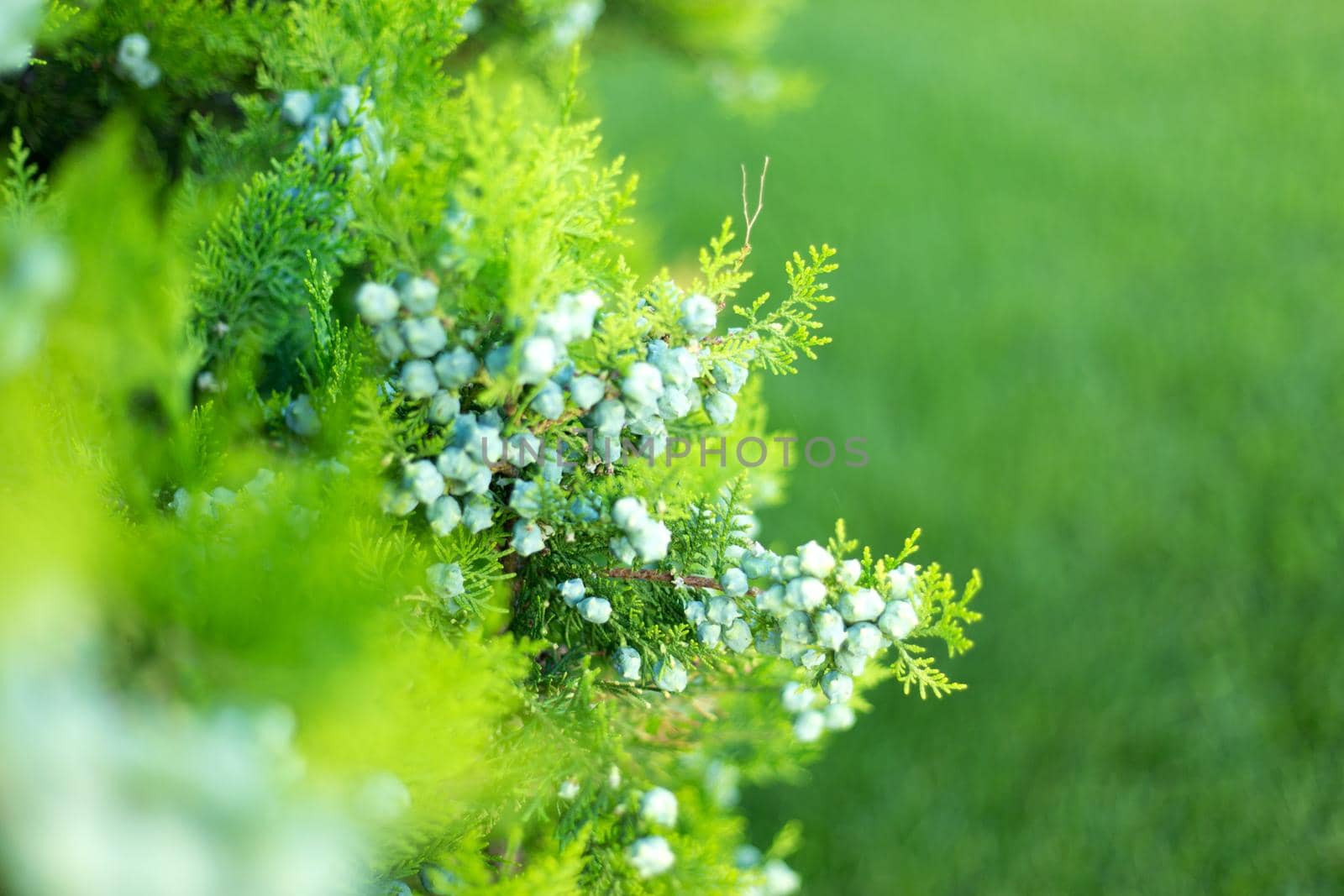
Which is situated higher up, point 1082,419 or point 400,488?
point 1082,419

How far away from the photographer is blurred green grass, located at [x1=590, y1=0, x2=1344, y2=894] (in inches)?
83.0

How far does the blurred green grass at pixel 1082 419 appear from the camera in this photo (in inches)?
83.0

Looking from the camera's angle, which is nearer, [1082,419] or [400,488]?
[400,488]

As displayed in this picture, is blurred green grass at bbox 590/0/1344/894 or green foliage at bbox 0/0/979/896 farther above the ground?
blurred green grass at bbox 590/0/1344/894

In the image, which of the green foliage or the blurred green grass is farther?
the blurred green grass

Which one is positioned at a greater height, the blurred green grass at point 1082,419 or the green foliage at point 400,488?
the blurred green grass at point 1082,419

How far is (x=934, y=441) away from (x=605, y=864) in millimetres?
2697

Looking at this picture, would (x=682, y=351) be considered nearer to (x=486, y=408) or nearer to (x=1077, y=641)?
(x=486, y=408)

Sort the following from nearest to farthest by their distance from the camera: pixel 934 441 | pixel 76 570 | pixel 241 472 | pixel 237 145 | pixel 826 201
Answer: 1. pixel 76 570
2. pixel 241 472
3. pixel 237 145
4. pixel 934 441
5. pixel 826 201

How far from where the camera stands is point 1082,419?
3291mm

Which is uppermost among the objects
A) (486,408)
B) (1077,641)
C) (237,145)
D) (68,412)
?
(1077,641)

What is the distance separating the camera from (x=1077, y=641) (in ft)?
8.25

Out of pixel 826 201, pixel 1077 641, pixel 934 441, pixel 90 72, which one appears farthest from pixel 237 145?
pixel 826 201

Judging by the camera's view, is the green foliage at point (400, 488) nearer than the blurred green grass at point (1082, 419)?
Yes
